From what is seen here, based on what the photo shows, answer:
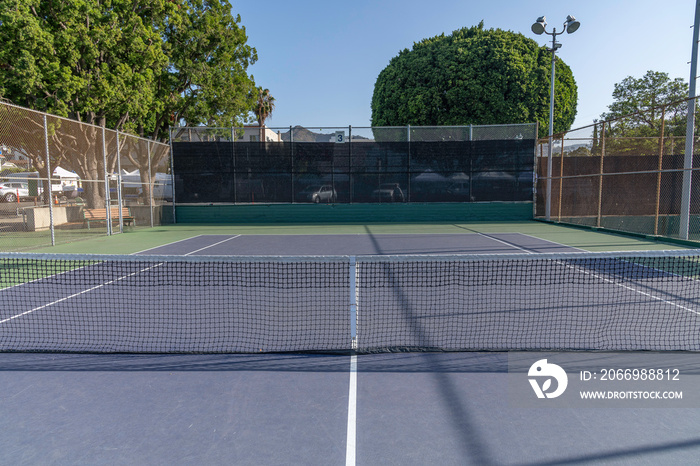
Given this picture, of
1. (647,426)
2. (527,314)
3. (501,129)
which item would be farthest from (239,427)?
(501,129)

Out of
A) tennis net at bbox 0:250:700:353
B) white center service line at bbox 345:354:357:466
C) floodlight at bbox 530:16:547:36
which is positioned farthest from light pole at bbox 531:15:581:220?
white center service line at bbox 345:354:357:466

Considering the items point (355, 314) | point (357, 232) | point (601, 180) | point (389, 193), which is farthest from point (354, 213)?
point (355, 314)

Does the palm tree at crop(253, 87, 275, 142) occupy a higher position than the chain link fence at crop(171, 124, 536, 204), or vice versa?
the palm tree at crop(253, 87, 275, 142)

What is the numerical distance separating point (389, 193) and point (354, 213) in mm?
1803

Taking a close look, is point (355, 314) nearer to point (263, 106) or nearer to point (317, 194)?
point (317, 194)

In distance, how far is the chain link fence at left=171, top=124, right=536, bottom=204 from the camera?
62.7 feet

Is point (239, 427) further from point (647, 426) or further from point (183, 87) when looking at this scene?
point (183, 87)

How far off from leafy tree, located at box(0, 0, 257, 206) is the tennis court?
9618mm

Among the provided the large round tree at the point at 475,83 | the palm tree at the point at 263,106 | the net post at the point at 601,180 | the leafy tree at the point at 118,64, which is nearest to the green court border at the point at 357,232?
the net post at the point at 601,180

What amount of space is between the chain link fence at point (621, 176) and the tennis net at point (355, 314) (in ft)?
28.3

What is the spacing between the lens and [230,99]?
71.6 feet

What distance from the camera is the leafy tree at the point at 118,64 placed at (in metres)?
14.1

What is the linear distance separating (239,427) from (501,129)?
1859 cm

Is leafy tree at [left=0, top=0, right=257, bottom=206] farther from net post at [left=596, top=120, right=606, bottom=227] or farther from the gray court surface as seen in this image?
net post at [left=596, top=120, right=606, bottom=227]
